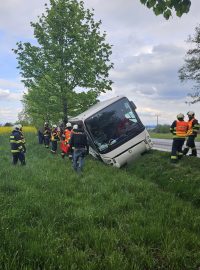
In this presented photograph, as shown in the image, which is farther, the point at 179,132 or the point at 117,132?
the point at 117,132

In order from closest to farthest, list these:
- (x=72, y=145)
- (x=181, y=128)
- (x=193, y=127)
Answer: (x=181, y=128) < (x=72, y=145) < (x=193, y=127)

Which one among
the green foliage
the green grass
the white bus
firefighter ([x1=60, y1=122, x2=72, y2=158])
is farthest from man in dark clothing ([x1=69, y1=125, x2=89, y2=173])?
the green foliage

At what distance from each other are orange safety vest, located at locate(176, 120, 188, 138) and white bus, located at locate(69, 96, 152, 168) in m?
1.96

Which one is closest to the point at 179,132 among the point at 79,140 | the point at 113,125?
the point at 113,125

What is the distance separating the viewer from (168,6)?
23.6ft

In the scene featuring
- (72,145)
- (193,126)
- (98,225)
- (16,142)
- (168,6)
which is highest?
(168,6)

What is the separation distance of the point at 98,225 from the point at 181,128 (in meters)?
8.91

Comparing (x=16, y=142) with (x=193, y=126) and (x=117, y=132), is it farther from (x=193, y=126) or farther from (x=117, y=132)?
(x=193, y=126)

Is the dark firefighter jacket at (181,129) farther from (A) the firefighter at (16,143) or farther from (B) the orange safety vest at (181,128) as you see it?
(A) the firefighter at (16,143)

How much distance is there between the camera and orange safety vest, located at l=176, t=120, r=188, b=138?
14.8m

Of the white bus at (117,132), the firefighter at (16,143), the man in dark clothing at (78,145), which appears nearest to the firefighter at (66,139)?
the white bus at (117,132)

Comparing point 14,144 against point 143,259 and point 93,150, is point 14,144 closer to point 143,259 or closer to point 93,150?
point 93,150

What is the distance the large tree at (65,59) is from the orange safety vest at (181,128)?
12.3 metres

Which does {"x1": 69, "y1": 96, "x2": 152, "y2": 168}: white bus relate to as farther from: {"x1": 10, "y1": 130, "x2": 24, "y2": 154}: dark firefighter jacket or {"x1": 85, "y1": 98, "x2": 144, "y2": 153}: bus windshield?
{"x1": 10, "y1": 130, "x2": 24, "y2": 154}: dark firefighter jacket
